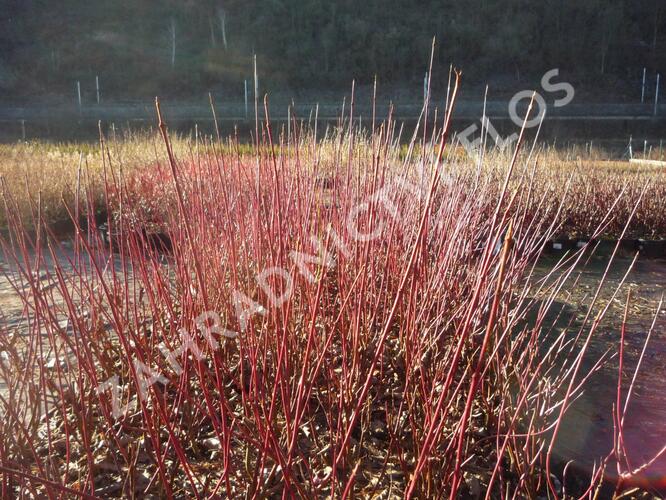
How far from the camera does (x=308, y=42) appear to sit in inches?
1017

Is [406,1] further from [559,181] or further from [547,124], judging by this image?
[559,181]

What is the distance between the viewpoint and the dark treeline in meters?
23.5

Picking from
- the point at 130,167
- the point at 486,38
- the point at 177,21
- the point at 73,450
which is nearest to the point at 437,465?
the point at 73,450

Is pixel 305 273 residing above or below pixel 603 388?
above

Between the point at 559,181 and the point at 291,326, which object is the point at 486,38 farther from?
the point at 291,326

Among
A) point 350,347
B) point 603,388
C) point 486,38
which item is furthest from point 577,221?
point 486,38

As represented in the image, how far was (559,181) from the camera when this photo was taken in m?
5.85

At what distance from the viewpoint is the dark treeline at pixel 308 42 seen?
23516 millimetres

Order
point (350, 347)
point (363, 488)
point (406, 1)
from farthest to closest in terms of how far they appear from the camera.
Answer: point (406, 1)
point (350, 347)
point (363, 488)

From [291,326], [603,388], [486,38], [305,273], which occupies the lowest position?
[603,388]

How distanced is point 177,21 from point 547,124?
17.5 meters

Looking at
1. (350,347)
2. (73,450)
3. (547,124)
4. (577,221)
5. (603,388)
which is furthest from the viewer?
(547,124)

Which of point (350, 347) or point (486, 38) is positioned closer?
point (350, 347)

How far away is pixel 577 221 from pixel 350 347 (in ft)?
14.2
